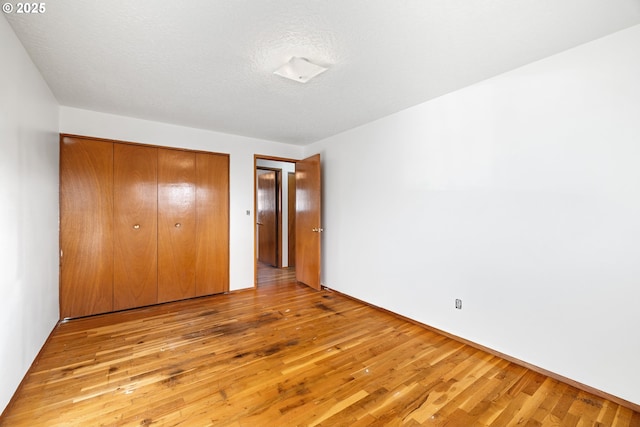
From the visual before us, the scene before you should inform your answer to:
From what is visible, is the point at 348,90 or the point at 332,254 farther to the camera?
the point at 332,254

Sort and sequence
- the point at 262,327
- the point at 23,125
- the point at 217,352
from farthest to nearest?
the point at 262,327
the point at 217,352
the point at 23,125

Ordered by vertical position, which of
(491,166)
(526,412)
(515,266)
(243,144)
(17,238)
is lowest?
(526,412)

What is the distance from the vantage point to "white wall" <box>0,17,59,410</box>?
158cm

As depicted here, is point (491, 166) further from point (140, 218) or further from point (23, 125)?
point (140, 218)

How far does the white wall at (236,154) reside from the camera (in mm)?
3438

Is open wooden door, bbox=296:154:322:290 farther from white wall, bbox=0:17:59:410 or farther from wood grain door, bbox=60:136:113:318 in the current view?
white wall, bbox=0:17:59:410

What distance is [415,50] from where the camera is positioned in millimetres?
1930

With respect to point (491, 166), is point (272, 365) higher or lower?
lower

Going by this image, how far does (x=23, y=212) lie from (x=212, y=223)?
2.09m

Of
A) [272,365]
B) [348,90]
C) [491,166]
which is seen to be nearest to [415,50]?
[348,90]

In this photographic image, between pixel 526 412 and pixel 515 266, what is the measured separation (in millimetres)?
1016

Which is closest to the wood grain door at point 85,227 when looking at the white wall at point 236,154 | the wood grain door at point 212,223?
the white wall at point 236,154

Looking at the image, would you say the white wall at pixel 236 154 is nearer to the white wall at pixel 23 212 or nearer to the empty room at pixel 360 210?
the empty room at pixel 360 210

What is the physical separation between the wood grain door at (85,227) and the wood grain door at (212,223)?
1004mm
